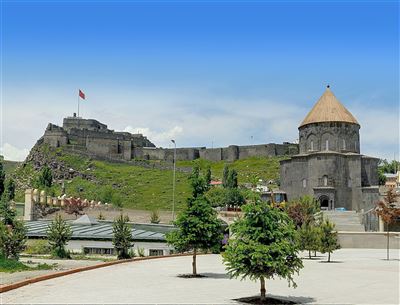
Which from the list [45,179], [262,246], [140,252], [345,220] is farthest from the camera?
[45,179]

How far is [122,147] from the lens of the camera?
354ft

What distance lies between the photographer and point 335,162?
56.2m

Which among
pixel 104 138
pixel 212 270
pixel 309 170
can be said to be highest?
pixel 104 138

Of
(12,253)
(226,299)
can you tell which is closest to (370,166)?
(12,253)

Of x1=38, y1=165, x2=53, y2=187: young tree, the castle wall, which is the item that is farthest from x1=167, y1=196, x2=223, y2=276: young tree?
the castle wall

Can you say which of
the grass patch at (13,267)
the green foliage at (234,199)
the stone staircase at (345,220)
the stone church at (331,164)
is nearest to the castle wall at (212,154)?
the green foliage at (234,199)

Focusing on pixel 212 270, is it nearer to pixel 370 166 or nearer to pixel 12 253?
pixel 12 253

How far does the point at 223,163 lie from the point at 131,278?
90.1 m

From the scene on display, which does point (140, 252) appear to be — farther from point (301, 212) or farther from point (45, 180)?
point (45, 180)

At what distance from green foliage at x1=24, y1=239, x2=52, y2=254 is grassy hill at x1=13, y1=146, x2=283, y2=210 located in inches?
1536

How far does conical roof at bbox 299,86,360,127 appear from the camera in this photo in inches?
2317

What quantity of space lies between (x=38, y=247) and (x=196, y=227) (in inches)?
542

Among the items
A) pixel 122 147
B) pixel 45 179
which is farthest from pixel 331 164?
pixel 122 147

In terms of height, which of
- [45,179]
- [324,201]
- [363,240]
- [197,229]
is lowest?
[363,240]
